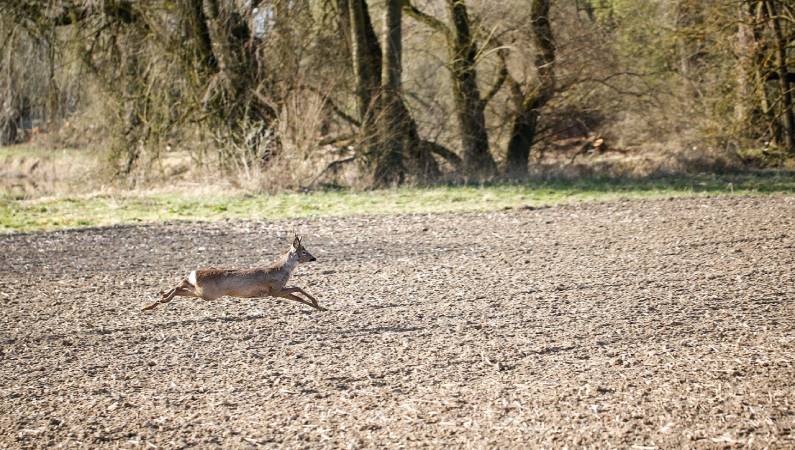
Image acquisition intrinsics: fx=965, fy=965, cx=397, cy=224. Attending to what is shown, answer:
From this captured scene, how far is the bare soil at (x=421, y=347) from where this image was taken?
5.18 meters

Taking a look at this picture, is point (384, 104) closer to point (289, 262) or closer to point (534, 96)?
point (534, 96)

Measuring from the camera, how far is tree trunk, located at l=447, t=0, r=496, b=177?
1919 centimetres

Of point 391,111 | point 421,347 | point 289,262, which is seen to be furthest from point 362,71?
point 421,347

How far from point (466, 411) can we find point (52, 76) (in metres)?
15.4

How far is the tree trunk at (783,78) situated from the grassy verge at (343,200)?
2092 mm

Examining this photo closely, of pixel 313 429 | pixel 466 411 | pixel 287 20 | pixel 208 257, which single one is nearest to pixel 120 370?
pixel 313 429

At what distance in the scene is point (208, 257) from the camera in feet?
36.8

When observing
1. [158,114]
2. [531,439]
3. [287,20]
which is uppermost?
[287,20]

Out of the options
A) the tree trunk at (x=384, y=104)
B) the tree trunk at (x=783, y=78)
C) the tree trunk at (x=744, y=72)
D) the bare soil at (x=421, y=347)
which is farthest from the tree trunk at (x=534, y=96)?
the bare soil at (x=421, y=347)

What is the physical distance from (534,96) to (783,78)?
5320 millimetres

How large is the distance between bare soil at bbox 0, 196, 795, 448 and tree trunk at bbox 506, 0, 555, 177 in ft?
25.5

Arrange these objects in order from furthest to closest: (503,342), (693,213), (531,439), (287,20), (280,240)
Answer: (287,20), (693,213), (280,240), (503,342), (531,439)

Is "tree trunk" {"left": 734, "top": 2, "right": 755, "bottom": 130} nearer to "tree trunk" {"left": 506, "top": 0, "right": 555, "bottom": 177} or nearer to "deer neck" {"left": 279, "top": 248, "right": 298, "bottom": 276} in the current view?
"tree trunk" {"left": 506, "top": 0, "right": 555, "bottom": 177}

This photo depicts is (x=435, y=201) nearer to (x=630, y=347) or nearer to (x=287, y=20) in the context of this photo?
(x=287, y=20)
